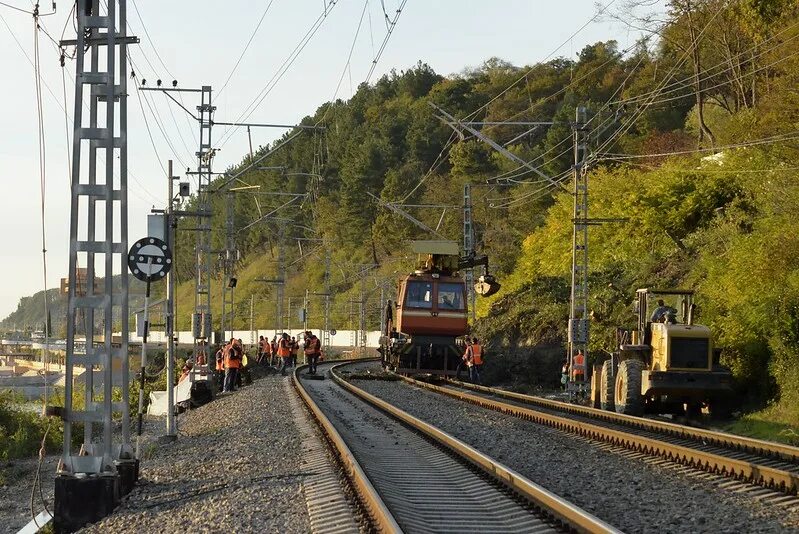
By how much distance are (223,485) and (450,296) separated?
83.1ft

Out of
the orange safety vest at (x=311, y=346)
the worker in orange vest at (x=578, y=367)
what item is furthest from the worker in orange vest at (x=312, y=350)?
the worker in orange vest at (x=578, y=367)

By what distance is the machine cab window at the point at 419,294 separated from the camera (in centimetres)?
3881

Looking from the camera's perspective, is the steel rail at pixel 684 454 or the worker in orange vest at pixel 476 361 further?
the worker in orange vest at pixel 476 361

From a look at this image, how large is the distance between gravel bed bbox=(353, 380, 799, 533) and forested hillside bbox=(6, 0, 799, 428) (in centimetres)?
607

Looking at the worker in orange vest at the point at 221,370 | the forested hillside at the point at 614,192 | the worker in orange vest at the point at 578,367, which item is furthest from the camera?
the worker in orange vest at the point at 221,370

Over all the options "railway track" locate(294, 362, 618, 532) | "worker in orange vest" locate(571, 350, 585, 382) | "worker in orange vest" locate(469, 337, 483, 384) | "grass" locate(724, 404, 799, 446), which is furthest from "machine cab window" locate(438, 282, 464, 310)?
"railway track" locate(294, 362, 618, 532)

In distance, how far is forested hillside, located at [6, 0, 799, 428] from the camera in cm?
2827

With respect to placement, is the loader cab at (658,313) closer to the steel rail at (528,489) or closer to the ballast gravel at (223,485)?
the steel rail at (528,489)

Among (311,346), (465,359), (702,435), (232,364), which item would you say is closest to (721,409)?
(702,435)

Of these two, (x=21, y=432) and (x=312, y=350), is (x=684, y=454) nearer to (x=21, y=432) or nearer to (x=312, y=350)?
(x=21, y=432)

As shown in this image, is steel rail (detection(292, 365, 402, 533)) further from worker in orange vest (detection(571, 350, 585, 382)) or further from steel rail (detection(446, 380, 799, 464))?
worker in orange vest (detection(571, 350, 585, 382))

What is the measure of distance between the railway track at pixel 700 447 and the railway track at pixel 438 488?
265 centimetres

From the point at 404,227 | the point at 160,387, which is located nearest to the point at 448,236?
the point at 404,227

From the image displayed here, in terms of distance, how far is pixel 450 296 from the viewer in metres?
39.0
